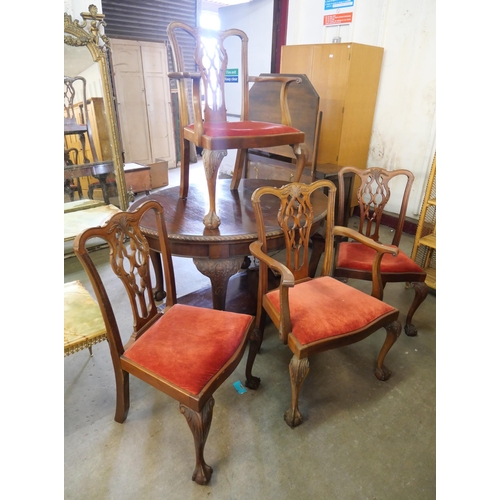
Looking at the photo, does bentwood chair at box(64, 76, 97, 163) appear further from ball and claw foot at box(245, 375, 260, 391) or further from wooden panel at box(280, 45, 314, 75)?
ball and claw foot at box(245, 375, 260, 391)

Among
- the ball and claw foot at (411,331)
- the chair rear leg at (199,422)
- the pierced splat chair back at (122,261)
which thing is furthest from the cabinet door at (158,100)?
the chair rear leg at (199,422)

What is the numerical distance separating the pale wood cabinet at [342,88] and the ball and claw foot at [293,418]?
8.29 feet

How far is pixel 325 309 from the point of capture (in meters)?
1.54

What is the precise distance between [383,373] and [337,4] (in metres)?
3.53

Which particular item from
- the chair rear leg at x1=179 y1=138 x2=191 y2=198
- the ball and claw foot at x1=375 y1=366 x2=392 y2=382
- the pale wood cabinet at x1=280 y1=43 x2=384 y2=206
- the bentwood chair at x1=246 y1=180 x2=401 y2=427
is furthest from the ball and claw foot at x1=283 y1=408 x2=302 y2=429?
the pale wood cabinet at x1=280 y1=43 x2=384 y2=206

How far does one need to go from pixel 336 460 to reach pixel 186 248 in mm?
1166

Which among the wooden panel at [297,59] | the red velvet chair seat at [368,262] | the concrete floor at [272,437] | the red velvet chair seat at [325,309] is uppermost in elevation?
the wooden panel at [297,59]

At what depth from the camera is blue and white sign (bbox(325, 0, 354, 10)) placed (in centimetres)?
340

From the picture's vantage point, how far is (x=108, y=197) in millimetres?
3434

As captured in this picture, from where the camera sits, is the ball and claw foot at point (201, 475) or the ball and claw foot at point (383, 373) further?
the ball and claw foot at point (383, 373)

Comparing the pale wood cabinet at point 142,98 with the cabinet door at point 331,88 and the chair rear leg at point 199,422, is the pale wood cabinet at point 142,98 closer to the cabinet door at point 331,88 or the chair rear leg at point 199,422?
the cabinet door at point 331,88

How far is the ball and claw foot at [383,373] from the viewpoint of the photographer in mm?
1813

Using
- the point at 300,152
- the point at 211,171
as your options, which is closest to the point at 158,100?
the point at 300,152

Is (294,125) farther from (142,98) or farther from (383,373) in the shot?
(142,98)
